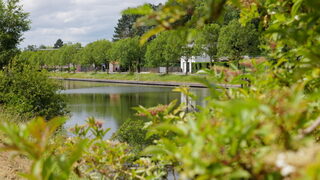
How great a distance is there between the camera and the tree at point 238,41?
132ft

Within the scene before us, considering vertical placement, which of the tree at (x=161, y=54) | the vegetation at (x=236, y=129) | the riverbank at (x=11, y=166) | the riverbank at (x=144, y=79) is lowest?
the riverbank at (x=144, y=79)

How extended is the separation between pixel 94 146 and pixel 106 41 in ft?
230

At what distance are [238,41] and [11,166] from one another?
117 feet

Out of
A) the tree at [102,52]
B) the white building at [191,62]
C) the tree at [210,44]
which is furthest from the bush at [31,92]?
the tree at [102,52]

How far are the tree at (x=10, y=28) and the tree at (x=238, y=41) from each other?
23346 mm

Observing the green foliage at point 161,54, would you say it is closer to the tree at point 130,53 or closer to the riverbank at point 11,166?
the tree at point 130,53

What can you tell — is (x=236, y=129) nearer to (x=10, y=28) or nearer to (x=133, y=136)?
(x=133, y=136)

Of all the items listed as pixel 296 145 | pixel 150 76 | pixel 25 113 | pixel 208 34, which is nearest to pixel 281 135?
pixel 296 145

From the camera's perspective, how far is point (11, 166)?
7.46m

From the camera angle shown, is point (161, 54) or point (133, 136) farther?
point (161, 54)

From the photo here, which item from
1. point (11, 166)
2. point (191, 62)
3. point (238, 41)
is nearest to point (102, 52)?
point (191, 62)

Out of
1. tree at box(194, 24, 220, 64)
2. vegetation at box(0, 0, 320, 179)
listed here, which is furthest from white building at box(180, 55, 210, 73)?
vegetation at box(0, 0, 320, 179)

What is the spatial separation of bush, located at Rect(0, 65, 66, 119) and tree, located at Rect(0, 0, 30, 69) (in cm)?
716

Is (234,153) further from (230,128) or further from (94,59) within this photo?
(94,59)
